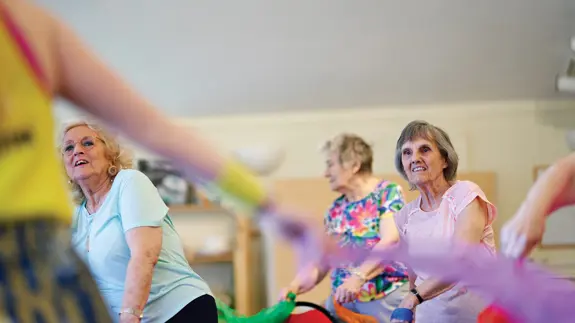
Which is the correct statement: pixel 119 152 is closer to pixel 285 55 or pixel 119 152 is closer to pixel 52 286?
pixel 52 286

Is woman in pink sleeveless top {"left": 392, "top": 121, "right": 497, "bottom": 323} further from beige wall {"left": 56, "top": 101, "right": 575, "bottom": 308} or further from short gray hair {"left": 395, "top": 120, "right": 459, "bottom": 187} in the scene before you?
beige wall {"left": 56, "top": 101, "right": 575, "bottom": 308}

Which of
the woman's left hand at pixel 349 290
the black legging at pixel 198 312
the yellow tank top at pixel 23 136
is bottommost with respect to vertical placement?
the woman's left hand at pixel 349 290

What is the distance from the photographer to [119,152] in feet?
3.51

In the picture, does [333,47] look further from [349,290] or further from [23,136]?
[23,136]

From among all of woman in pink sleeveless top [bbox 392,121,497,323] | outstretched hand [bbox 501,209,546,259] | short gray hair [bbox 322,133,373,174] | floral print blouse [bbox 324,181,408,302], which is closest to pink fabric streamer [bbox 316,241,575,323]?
outstretched hand [bbox 501,209,546,259]

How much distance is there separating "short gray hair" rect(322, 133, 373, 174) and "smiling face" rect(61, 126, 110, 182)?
23.6 inches

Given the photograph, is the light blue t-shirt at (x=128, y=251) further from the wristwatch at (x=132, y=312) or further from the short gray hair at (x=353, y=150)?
the short gray hair at (x=353, y=150)

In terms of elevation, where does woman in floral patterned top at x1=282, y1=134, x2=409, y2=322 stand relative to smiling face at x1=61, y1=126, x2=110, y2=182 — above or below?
below

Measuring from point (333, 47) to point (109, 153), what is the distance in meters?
1.81

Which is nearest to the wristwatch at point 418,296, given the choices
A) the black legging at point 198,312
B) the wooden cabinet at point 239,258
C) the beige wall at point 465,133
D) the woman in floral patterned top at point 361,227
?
the woman in floral patterned top at point 361,227

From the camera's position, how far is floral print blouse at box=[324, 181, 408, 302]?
1.28m

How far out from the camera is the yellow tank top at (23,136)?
A: 465mm

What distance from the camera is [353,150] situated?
1481 millimetres

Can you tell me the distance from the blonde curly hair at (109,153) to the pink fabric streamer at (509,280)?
417 mm
